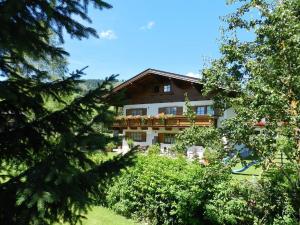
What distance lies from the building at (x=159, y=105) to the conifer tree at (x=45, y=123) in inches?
1109

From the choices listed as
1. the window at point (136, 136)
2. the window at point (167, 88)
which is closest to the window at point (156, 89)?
the window at point (167, 88)

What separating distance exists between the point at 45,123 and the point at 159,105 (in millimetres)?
34839

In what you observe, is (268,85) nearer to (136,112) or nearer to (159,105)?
(159,105)

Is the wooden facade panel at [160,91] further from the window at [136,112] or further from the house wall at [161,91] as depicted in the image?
the window at [136,112]

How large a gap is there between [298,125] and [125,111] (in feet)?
122

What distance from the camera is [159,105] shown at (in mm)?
38438

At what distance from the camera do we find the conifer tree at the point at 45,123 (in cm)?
272

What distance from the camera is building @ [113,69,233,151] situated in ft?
110

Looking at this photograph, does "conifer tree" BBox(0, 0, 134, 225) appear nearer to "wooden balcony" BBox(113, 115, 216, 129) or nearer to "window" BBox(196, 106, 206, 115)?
"wooden balcony" BBox(113, 115, 216, 129)

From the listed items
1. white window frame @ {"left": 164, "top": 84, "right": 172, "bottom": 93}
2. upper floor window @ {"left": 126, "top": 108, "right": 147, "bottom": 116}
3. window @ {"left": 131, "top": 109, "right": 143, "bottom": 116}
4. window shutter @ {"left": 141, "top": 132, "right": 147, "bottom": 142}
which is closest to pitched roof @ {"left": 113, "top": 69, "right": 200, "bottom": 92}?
white window frame @ {"left": 164, "top": 84, "right": 172, "bottom": 93}

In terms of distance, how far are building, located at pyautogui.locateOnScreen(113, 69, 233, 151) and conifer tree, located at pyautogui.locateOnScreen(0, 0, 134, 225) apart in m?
28.2

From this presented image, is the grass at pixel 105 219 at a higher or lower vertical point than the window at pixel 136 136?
lower

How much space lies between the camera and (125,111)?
43531 millimetres

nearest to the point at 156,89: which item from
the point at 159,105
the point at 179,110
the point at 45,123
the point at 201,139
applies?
the point at 159,105
